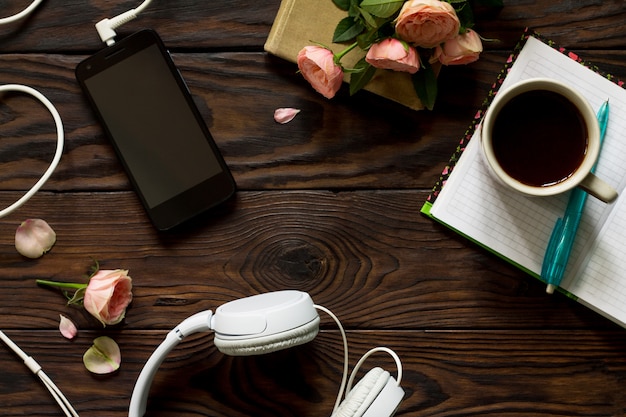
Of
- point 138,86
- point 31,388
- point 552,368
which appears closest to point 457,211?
point 552,368

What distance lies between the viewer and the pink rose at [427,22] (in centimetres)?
58

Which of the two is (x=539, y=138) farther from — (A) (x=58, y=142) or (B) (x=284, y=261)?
(A) (x=58, y=142)

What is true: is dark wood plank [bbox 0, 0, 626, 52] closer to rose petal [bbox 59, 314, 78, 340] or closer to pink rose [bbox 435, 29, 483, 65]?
pink rose [bbox 435, 29, 483, 65]

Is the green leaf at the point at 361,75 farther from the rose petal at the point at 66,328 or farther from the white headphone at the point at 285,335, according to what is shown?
the rose petal at the point at 66,328

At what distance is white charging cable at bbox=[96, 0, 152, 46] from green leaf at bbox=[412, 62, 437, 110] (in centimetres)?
30

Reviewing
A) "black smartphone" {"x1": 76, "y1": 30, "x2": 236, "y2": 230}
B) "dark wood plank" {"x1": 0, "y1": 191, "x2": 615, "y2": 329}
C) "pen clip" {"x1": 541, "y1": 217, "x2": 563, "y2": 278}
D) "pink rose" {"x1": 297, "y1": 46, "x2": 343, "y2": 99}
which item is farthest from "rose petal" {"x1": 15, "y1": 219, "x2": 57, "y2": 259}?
"pen clip" {"x1": 541, "y1": 217, "x2": 563, "y2": 278}

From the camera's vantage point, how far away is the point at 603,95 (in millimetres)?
683

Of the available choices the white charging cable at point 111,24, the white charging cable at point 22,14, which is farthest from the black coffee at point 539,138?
the white charging cable at point 22,14

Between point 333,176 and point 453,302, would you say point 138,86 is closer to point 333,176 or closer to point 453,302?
point 333,176

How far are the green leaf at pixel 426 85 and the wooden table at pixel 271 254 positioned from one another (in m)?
0.04

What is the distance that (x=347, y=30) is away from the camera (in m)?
0.67

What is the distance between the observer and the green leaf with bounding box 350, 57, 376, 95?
2.19 ft

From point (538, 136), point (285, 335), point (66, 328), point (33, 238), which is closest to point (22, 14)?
point (33, 238)

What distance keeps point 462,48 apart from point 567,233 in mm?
225
